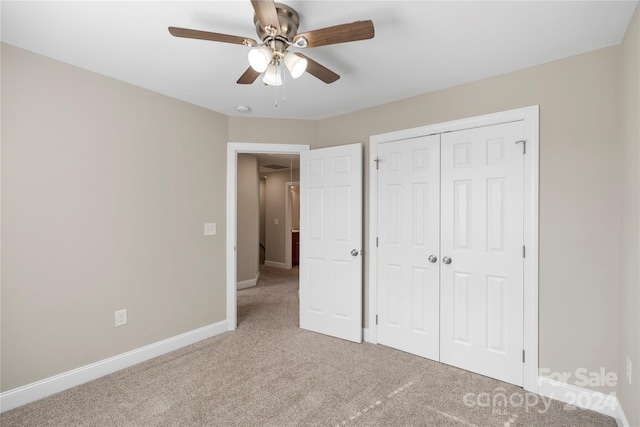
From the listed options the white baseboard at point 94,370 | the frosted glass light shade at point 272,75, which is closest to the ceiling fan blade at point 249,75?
the frosted glass light shade at point 272,75

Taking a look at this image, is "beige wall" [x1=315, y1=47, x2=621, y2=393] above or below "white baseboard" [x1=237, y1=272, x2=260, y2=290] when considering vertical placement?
above

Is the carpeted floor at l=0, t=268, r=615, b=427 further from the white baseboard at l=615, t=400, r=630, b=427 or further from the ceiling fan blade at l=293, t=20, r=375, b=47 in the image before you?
the ceiling fan blade at l=293, t=20, r=375, b=47

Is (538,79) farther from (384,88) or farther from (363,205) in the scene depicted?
(363,205)

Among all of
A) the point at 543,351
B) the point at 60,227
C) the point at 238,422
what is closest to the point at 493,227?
the point at 543,351

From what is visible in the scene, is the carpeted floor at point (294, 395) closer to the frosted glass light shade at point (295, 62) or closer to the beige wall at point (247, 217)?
the frosted glass light shade at point (295, 62)

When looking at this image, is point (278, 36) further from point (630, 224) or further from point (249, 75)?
point (630, 224)

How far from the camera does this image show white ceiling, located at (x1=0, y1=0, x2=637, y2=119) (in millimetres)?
1749

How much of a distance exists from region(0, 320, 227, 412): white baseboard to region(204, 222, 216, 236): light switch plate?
976mm

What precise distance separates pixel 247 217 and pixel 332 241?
2.86m

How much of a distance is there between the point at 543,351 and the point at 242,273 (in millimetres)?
4513

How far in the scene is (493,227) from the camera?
2.56 m

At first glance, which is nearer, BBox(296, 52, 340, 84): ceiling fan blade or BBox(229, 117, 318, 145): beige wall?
BBox(296, 52, 340, 84): ceiling fan blade

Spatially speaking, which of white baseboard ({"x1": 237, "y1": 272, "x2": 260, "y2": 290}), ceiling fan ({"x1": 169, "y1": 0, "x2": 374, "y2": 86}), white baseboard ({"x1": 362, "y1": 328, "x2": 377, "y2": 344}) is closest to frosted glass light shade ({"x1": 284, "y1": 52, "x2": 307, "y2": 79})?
ceiling fan ({"x1": 169, "y1": 0, "x2": 374, "y2": 86})

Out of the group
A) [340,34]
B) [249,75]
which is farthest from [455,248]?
[249,75]
